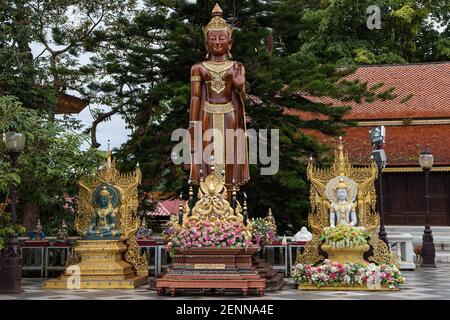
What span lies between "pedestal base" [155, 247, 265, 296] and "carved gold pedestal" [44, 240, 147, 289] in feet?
5.40

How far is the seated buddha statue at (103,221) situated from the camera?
11.8 m

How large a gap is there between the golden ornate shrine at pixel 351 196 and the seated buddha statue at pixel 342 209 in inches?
4.7

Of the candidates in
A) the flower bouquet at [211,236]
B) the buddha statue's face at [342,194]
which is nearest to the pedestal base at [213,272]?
the flower bouquet at [211,236]

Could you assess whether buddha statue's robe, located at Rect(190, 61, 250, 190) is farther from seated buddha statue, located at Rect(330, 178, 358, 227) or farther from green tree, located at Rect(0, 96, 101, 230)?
green tree, located at Rect(0, 96, 101, 230)

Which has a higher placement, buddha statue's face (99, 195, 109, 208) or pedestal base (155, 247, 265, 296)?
buddha statue's face (99, 195, 109, 208)

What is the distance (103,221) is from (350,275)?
14.9 ft

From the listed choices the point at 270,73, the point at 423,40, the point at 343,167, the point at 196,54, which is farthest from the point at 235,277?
the point at 423,40

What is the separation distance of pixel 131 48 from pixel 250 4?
328 cm

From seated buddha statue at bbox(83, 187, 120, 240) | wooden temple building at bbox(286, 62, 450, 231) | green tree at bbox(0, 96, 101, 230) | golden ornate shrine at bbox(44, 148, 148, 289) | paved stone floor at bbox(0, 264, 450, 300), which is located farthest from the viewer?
wooden temple building at bbox(286, 62, 450, 231)

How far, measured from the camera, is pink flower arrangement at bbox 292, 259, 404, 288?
10.6 m

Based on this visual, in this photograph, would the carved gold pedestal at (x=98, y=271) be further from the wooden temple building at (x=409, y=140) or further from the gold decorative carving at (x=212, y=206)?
the wooden temple building at (x=409, y=140)

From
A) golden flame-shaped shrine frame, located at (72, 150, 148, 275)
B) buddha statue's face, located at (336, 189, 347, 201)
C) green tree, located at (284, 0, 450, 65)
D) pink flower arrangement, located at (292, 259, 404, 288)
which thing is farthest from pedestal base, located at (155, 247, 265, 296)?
green tree, located at (284, 0, 450, 65)

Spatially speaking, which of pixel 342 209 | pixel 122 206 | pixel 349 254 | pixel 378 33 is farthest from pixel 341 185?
pixel 378 33

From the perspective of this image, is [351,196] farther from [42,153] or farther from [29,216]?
[29,216]
